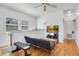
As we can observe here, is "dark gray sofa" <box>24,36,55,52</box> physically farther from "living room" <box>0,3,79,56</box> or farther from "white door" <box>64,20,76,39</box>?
"white door" <box>64,20,76,39</box>

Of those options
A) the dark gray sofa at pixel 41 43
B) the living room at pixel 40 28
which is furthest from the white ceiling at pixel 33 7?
the dark gray sofa at pixel 41 43

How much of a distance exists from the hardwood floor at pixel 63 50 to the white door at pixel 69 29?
11 centimetres

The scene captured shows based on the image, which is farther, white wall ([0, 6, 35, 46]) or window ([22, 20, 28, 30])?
window ([22, 20, 28, 30])

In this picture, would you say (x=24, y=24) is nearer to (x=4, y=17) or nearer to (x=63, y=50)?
(x=4, y=17)

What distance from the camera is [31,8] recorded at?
5.81 feet

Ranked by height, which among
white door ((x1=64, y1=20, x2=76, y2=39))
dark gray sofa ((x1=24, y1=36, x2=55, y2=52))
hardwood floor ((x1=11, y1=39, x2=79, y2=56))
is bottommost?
hardwood floor ((x1=11, y1=39, x2=79, y2=56))

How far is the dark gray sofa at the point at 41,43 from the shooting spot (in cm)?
172

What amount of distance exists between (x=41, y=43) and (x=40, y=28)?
1.06 feet

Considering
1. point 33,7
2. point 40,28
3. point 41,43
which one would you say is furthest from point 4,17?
point 41,43

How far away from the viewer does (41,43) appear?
70.2 inches

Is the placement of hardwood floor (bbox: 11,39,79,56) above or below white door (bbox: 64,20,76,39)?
below

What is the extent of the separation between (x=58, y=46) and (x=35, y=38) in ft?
Result: 1.70

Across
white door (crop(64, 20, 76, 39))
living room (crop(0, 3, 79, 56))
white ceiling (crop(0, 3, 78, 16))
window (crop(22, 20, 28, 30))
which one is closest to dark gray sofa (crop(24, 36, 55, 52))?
living room (crop(0, 3, 79, 56))

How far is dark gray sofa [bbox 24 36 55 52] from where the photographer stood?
172 cm
